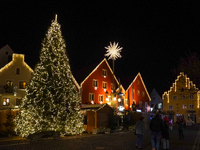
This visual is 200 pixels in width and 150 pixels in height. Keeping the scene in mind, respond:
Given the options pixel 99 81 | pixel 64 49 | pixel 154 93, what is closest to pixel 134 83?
pixel 99 81

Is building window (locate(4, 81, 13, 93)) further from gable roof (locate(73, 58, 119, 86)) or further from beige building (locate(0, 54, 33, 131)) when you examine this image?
gable roof (locate(73, 58, 119, 86))

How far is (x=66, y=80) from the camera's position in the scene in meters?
21.7

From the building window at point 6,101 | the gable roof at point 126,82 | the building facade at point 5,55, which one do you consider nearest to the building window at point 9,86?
the building window at point 6,101

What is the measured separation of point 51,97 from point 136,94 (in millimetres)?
30115

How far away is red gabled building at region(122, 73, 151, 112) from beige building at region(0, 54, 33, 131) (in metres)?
20.3

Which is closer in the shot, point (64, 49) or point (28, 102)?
point (28, 102)

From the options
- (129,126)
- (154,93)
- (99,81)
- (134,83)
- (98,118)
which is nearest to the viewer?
(98,118)

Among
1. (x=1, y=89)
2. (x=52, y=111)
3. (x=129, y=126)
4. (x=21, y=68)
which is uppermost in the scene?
(x=21, y=68)

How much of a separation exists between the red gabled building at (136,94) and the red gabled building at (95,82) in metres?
5.31

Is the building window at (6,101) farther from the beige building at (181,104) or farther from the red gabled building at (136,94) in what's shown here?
the beige building at (181,104)

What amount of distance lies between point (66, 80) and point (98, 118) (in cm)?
664

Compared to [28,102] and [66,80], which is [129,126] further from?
[28,102]

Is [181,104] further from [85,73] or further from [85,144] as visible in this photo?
[85,144]

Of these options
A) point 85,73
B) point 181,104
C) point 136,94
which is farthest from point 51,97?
point 181,104
